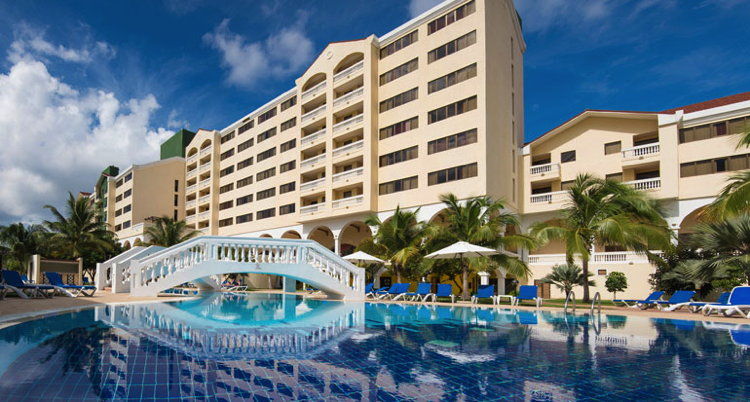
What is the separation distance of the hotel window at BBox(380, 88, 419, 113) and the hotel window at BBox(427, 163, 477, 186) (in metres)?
5.46

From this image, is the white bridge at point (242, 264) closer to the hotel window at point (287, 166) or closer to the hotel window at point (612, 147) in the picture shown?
the hotel window at point (612, 147)

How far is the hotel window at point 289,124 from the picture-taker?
131 feet

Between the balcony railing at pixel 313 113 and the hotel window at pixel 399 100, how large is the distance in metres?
5.85

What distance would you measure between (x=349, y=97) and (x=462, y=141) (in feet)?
33.2

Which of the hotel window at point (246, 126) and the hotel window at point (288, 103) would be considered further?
the hotel window at point (246, 126)

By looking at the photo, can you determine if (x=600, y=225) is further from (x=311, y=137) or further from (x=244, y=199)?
(x=244, y=199)

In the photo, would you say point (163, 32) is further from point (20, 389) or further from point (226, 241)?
point (20, 389)

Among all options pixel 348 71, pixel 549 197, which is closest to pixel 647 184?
pixel 549 197

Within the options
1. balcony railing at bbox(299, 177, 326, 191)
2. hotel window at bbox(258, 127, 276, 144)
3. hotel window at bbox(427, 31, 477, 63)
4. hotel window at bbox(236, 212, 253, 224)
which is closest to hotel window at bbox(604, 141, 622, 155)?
hotel window at bbox(427, 31, 477, 63)

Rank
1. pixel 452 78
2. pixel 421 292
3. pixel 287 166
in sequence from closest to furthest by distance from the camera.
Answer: pixel 421 292 < pixel 452 78 < pixel 287 166

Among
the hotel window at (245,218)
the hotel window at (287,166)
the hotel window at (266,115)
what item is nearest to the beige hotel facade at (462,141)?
the hotel window at (287,166)

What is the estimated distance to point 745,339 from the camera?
361 inches

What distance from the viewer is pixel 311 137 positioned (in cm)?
3625

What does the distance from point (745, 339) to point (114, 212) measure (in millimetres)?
72979
